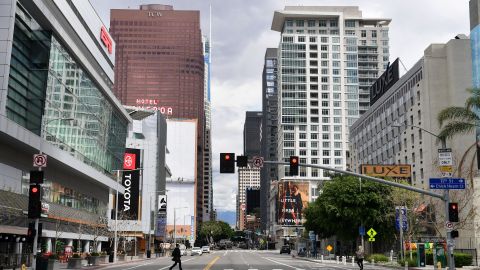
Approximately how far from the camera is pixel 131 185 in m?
118

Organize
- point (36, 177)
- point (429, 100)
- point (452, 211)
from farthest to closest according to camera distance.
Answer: point (429, 100) → point (452, 211) → point (36, 177)

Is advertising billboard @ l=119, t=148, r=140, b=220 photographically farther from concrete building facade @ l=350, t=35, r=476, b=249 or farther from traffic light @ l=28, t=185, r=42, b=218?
traffic light @ l=28, t=185, r=42, b=218

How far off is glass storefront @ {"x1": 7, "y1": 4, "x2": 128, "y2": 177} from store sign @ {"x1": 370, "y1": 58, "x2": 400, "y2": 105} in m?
57.8

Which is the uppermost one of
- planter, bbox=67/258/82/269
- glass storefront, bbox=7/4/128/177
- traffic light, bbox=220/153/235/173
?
glass storefront, bbox=7/4/128/177

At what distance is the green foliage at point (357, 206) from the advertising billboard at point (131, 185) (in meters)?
49.8

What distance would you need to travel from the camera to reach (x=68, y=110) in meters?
65.2

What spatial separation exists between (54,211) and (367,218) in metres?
37.1

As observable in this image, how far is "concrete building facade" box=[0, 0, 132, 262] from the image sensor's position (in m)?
49.3

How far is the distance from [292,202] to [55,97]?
124009 mm

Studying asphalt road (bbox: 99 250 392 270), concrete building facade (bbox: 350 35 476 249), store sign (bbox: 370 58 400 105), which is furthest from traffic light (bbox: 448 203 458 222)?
store sign (bbox: 370 58 400 105)

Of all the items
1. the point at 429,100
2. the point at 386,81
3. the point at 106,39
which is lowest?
the point at 429,100

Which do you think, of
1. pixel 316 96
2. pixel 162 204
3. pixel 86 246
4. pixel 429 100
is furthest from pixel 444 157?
pixel 316 96

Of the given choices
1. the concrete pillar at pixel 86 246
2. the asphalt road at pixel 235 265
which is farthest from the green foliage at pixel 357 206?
the concrete pillar at pixel 86 246

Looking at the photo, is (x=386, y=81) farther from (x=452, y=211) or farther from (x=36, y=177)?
(x=36, y=177)
